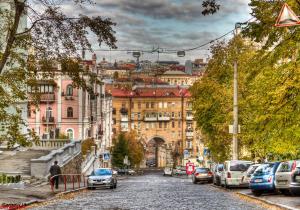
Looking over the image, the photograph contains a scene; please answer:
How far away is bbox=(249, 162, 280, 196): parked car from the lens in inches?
1345

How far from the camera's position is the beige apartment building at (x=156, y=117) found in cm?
19188

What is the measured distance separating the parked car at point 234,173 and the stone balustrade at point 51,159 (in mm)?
11808

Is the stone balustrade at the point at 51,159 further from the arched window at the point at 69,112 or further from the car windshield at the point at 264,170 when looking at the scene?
the arched window at the point at 69,112

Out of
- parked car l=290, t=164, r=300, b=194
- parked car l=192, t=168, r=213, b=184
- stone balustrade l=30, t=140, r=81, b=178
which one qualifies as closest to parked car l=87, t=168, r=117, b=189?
stone balustrade l=30, t=140, r=81, b=178

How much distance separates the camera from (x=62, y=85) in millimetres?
114438

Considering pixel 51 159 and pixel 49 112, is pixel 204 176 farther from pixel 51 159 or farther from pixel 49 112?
pixel 49 112

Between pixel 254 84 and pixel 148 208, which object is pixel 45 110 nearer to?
pixel 254 84

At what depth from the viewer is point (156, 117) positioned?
7549 inches

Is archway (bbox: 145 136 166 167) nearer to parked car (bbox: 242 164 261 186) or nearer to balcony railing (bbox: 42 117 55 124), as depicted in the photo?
balcony railing (bbox: 42 117 55 124)

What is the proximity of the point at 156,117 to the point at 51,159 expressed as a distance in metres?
140

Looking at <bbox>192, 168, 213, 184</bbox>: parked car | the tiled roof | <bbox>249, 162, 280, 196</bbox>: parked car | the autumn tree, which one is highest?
the tiled roof

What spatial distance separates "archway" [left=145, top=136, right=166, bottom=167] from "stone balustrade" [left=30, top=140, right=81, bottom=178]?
119288 mm

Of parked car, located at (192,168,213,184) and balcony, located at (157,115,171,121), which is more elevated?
balcony, located at (157,115,171,121)

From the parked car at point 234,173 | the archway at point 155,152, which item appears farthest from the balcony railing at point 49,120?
the archway at point 155,152
